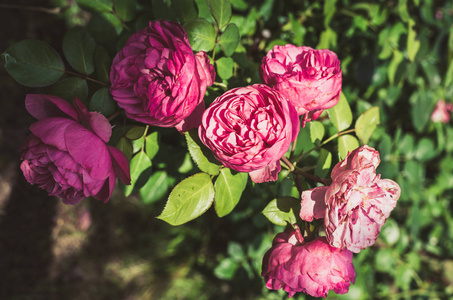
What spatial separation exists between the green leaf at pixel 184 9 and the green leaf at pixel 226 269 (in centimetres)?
95

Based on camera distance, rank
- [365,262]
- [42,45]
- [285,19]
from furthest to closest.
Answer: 1. [365,262]
2. [285,19]
3. [42,45]

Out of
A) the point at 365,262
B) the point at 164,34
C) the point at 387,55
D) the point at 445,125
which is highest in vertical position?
the point at 164,34

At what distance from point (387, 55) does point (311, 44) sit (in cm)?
28

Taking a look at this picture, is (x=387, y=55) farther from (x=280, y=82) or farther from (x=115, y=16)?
(x=115, y=16)

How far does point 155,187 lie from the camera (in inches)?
35.4

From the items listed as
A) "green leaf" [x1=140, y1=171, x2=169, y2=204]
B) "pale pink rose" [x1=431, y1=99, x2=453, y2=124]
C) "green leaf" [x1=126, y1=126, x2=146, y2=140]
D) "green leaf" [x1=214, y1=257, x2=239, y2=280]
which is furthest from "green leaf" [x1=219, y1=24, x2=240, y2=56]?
"pale pink rose" [x1=431, y1=99, x2=453, y2=124]

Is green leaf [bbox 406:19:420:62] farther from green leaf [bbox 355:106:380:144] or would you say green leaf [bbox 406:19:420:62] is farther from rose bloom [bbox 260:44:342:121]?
rose bloom [bbox 260:44:342:121]

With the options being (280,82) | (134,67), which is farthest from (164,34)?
(280,82)

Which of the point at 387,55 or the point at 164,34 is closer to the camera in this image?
the point at 164,34

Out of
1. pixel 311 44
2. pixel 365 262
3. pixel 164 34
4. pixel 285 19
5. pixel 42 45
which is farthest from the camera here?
pixel 365 262

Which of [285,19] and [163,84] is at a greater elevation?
[163,84]

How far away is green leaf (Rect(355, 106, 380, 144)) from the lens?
0.77 meters

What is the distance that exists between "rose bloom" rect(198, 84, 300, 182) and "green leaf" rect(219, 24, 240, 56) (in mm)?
227

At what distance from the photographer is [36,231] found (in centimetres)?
211
